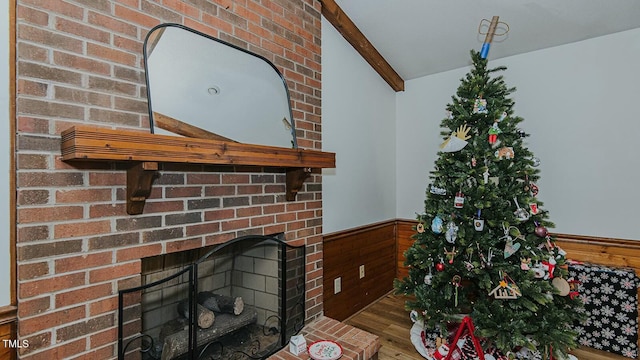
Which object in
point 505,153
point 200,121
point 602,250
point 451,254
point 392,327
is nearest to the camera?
point 200,121

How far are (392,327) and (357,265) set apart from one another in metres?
0.58

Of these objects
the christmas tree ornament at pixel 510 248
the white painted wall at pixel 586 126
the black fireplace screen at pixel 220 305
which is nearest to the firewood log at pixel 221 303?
the black fireplace screen at pixel 220 305

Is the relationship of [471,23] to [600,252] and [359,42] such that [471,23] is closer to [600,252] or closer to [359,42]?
[359,42]

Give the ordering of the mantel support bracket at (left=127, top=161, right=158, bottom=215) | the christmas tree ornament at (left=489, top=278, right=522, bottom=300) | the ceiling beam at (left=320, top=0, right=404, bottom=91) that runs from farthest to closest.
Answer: the ceiling beam at (left=320, top=0, right=404, bottom=91)
the christmas tree ornament at (left=489, top=278, right=522, bottom=300)
the mantel support bracket at (left=127, top=161, right=158, bottom=215)

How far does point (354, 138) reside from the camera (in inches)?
115

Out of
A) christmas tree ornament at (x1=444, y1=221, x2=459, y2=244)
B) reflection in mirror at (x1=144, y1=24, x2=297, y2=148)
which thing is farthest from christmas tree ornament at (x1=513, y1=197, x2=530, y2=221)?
reflection in mirror at (x1=144, y1=24, x2=297, y2=148)

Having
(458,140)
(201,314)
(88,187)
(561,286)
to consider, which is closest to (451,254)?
(561,286)

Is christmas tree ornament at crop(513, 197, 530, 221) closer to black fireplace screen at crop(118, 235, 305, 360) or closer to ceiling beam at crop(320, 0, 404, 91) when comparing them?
black fireplace screen at crop(118, 235, 305, 360)

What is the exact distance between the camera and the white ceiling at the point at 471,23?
91.7 inches

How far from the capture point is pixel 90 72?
4.27 feet

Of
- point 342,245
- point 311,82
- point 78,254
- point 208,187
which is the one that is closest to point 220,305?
point 208,187

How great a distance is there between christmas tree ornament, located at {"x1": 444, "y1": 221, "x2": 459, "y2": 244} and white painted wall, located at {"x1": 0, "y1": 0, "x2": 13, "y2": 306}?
2.28m

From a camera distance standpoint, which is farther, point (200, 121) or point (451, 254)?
point (451, 254)

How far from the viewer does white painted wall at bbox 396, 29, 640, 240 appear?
8.04 feet
